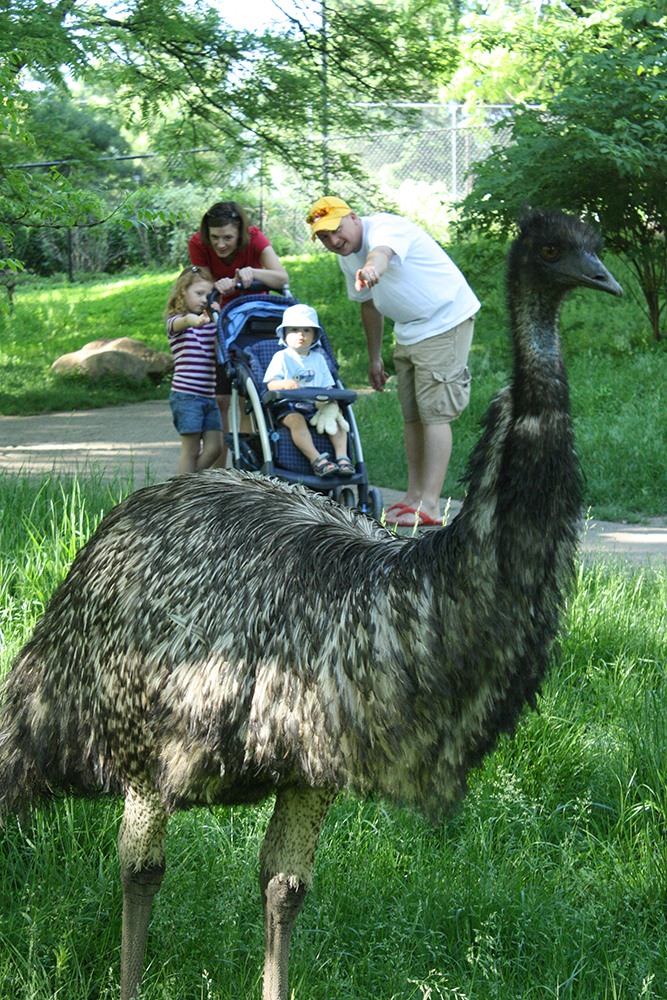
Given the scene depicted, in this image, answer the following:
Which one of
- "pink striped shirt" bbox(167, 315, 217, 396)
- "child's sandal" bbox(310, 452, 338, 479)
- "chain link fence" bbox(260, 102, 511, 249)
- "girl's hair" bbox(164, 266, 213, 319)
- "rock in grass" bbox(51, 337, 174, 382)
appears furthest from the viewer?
"chain link fence" bbox(260, 102, 511, 249)

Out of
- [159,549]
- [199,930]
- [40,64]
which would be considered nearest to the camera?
[159,549]

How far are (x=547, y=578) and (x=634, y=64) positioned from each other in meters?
9.12

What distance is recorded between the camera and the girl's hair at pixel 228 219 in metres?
7.09

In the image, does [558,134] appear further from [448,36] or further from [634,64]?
[448,36]

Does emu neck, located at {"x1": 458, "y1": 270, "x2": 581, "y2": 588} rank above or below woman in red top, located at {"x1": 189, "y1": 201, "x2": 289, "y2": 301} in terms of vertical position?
below

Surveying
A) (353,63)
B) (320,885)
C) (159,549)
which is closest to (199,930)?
(320,885)

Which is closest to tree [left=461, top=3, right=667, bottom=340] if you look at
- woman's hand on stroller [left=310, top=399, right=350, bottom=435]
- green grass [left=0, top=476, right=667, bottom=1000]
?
woman's hand on stroller [left=310, top=399, right=350, bottom=435]

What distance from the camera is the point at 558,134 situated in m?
10.8

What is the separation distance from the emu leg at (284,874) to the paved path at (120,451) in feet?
11.3

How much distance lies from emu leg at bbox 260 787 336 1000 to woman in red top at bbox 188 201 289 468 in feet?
14.7

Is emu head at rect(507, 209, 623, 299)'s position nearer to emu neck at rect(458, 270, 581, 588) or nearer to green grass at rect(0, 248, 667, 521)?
emu neck at rect(458, 270, 581, 588)

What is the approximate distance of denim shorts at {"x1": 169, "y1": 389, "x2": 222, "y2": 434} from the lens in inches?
293

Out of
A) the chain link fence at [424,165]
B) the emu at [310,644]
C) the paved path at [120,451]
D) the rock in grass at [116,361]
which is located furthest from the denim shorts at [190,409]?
the chain link fence at [424,165]

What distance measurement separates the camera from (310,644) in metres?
2.54
